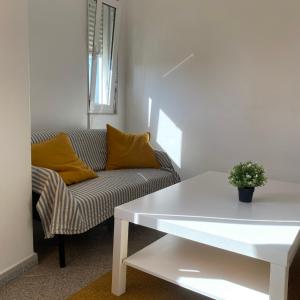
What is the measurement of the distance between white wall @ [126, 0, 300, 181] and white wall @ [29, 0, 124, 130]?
75cm

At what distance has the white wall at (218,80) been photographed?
9.48ft

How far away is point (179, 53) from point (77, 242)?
215 cm

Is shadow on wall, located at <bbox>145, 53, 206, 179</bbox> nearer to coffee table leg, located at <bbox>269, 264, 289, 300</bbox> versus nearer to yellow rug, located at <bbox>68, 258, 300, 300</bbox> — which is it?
yellow rug, located at <bbox>68, 258, 300, 300</bbox>

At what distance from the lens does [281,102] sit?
2908 mm

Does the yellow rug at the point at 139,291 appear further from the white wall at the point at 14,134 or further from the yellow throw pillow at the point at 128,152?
the yellow throw pillow at the point at 128,152

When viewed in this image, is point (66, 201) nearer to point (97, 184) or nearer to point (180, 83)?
point (97, 184)

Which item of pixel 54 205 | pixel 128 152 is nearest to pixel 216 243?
pixel 54 205

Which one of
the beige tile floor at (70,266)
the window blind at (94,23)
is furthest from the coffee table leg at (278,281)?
the window blind at (94,23)

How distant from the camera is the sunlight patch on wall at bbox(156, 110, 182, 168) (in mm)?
3496

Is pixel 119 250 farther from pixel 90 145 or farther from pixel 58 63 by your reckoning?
pixel 58 63

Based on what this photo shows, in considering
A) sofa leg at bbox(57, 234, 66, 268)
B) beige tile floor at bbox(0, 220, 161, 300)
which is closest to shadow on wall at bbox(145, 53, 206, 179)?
beige tile floor at bbox(0, 220, 161, 300)

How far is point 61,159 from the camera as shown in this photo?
227 centimetres

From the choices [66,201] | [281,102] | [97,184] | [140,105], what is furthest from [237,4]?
[66,201]

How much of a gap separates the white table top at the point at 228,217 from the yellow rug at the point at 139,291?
0.41 meters
